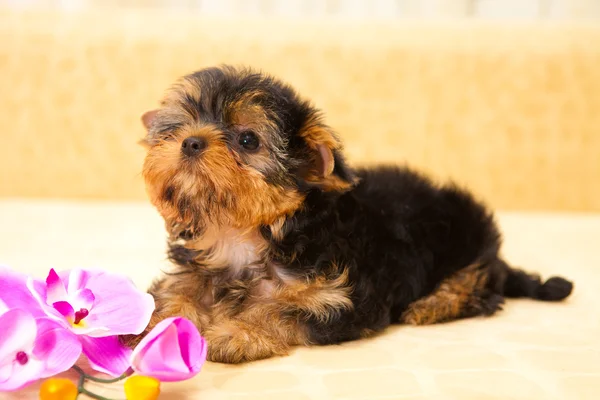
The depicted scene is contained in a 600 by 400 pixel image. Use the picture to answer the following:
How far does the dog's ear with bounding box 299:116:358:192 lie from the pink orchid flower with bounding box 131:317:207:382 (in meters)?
0.77

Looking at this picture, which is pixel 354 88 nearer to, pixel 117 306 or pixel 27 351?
pixel 117 306

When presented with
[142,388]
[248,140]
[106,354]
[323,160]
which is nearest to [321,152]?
[323,160]

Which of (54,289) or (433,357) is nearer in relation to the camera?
(54,289)

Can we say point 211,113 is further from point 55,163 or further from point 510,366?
point 55,163

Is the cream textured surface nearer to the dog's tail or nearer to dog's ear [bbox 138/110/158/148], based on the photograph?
the dog's tail

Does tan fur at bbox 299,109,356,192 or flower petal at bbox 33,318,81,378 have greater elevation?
tan fur at bbox 299,109,356,192

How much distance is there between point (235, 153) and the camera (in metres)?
2.23

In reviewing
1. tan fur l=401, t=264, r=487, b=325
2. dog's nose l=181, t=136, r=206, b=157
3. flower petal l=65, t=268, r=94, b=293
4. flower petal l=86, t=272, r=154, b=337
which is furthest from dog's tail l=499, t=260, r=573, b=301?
flower petal l=65, t=268, r=94, b=293

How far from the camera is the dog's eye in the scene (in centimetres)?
229

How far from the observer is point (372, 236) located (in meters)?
2.61

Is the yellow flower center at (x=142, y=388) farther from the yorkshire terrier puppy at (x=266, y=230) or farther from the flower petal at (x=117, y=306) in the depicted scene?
the yorkshire terrier puppy at (x=266, y=230)

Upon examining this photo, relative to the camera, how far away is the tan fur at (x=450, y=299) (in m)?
2.66

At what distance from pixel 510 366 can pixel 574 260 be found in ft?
5.69

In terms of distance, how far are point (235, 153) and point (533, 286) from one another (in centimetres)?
Answer: 151
